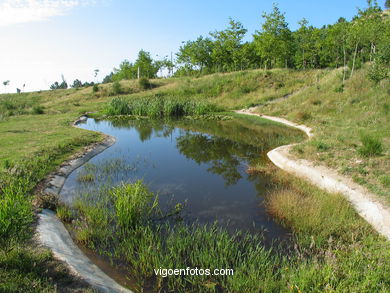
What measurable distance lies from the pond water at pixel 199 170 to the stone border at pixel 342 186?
45.1 inches

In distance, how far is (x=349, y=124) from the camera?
59.9ft

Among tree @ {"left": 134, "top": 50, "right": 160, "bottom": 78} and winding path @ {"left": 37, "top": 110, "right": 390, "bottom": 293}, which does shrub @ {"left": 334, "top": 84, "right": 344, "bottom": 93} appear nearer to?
winding path @ {"left": 37, "top": 110, "right": 390, "bottom": 293}

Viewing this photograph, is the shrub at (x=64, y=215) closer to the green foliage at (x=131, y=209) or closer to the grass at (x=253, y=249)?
the grass at (x=253, y=249)

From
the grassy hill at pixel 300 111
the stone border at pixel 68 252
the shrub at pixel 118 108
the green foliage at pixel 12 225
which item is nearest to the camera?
the stone border at pixel 68 252

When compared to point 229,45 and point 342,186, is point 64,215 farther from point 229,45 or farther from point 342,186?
point 229,45

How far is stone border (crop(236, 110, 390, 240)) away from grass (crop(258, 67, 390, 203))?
32cm

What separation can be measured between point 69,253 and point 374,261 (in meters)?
5.97

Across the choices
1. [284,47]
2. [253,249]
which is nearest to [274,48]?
[284,47]

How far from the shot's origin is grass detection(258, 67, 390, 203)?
10125mm

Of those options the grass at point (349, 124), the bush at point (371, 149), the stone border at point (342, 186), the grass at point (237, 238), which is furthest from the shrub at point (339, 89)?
the bush at point (371, 149)

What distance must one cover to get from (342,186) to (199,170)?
580cm

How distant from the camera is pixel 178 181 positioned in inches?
441

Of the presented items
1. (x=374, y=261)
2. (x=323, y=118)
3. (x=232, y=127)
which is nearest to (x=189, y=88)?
(x=232, y=127)

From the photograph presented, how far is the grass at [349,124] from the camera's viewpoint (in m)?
10.1
